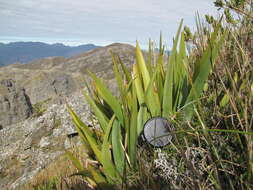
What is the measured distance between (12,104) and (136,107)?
1500cm

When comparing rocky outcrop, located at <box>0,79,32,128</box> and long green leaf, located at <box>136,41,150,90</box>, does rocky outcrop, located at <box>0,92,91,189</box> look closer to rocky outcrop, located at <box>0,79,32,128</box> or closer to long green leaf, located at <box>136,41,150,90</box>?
long green leaf, located at <box>136,41,150,90</box>

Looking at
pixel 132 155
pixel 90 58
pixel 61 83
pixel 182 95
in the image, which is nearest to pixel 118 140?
pixel 132 155

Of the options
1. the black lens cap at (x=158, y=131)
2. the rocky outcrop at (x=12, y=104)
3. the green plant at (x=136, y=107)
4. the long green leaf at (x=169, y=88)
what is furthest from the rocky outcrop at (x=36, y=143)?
the rocky outcrop at (x=12, y=104)

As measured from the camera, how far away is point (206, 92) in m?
1.95

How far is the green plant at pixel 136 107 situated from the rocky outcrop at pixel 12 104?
13636 mm

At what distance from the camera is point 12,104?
14.6m

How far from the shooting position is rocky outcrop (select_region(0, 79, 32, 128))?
1393cm

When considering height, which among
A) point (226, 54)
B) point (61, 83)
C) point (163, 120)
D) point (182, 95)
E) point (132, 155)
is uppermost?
point (226, 54)

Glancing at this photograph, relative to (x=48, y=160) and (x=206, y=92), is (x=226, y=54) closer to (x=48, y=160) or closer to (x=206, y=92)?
(x=206, y=92)

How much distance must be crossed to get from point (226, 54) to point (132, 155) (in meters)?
1.31

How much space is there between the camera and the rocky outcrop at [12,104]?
45.7ft

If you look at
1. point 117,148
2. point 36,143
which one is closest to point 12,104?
point 36,143

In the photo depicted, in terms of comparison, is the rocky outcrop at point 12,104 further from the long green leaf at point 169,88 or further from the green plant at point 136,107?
the long green leaf at point 169,88

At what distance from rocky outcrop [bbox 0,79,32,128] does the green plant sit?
537 inches
